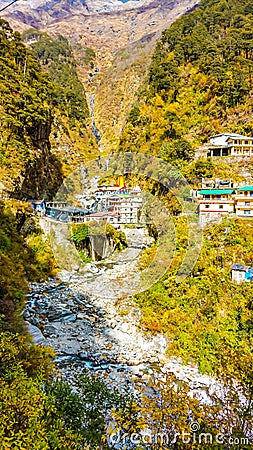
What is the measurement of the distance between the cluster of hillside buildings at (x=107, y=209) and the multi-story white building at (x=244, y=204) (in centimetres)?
678

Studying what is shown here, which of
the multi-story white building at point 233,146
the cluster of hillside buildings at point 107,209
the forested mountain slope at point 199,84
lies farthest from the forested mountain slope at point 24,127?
the multi-story white building at point 233,146

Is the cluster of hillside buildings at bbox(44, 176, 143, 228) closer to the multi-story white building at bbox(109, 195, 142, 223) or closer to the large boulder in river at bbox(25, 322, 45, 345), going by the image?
the multi-story white building at bbox(109, 195, 142, 223)

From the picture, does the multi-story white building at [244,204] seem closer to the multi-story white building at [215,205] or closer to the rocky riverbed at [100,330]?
the multi-story white building at [215,205]

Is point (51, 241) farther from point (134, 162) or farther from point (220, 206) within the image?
point (134, 162)

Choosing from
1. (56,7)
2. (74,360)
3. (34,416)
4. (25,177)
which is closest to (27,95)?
(25,177)

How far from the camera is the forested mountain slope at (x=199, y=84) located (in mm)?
19031

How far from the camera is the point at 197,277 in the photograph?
1002cm

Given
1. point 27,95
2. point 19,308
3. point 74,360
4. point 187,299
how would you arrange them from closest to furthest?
point 74,360, point 19,308, point 187,299, point 27,95

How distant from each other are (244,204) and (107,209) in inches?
334

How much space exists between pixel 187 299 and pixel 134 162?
45.5 feet

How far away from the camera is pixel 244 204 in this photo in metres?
11.7

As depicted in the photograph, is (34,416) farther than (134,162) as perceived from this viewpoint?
No

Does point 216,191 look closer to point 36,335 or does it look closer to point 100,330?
point 100,330

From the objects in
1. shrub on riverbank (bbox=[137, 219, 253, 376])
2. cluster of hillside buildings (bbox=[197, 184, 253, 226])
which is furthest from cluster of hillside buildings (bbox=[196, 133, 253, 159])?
shrub on riverbank (bbox=[137, 219, 253, 376])
